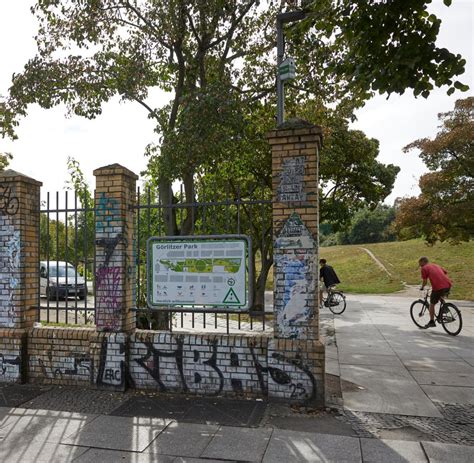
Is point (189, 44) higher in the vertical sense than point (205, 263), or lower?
higher

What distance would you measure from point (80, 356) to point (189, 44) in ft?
23.4

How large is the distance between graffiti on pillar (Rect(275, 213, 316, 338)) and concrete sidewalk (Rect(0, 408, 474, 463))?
1231mm

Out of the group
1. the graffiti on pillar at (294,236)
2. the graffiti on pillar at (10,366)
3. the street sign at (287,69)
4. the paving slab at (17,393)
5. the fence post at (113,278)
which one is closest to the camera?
the graffiti on pillar at (294,236)

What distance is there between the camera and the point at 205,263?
5586 millimetres

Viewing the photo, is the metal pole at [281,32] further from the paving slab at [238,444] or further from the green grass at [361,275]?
the green grass at [361,275]

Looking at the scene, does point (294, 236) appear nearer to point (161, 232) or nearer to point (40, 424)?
point (40, 424)

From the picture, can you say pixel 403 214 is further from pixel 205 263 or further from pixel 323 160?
pixel 205 263

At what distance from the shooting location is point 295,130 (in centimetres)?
521

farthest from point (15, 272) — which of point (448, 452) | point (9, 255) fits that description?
point (448, 452)

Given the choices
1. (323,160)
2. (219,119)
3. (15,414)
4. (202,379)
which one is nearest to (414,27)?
(219,119)

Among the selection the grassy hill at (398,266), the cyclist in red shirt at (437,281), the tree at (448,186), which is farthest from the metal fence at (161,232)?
the grassy hill at (398,266)

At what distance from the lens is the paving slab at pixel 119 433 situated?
4062mm

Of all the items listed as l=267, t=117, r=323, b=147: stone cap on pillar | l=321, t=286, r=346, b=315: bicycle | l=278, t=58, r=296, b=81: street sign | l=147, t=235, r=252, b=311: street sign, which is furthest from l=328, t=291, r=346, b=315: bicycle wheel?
l=267, t=117, r=323, b=147: stone cap on pillar

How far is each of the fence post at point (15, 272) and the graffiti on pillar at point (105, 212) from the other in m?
1.17
